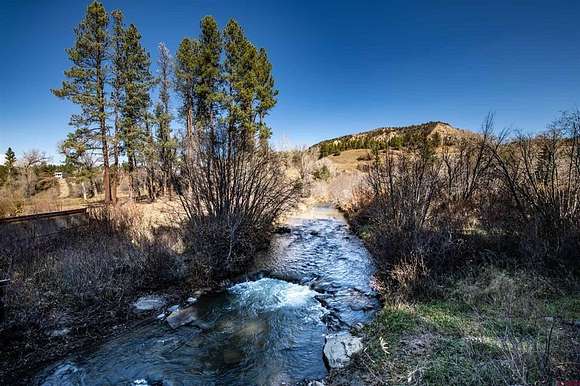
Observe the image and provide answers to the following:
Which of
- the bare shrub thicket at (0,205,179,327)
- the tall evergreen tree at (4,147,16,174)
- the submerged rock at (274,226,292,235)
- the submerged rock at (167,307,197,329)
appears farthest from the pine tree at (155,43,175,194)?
the tall evergreen tree at (4,147,16,174)

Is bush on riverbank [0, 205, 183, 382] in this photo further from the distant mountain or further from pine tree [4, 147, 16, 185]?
pine tree [4, 147, 16, 185]

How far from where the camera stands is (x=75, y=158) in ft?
72.9

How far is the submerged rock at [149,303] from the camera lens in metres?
7.24

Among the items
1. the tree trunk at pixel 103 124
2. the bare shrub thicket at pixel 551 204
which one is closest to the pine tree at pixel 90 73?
the tree trunk at pixel 103 124

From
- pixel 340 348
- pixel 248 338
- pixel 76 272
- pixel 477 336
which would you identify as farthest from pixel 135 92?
pixel 477 336

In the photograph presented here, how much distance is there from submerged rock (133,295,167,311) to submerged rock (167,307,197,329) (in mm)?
662

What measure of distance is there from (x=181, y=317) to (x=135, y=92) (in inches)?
948

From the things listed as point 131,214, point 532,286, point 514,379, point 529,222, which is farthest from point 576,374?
point 131,214

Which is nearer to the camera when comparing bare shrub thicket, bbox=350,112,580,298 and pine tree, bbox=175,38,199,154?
bare shrub thicket, bbox=350,112,580,298

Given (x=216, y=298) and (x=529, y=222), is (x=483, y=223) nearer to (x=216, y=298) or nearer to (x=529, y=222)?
(x=529, y=222)

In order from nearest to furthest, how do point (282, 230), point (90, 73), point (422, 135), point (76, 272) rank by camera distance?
point (76, 272), point (422, 135), point (282, 230), point (90, 73)

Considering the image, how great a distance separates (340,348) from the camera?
5117 mm

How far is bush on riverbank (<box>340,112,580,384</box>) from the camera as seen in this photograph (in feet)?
12.7

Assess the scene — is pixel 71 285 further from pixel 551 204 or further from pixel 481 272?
pixel 551 204
